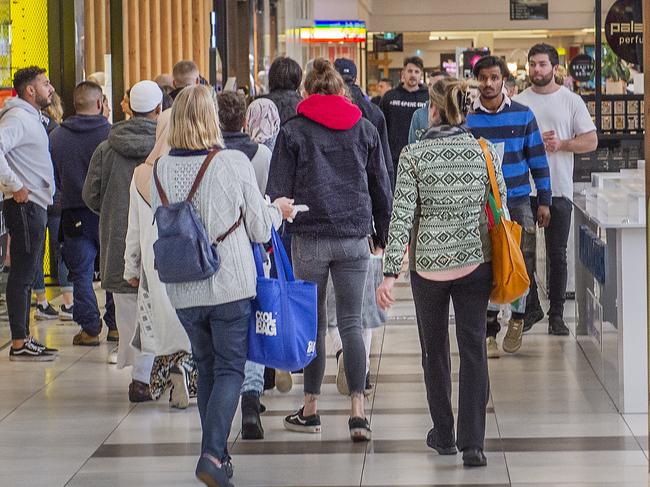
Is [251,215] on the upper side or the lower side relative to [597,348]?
upper

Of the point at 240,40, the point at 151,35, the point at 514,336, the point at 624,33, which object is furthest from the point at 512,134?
the point at 240,40

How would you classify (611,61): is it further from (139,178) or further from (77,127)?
(139,178)

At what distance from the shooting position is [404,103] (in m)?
12.7

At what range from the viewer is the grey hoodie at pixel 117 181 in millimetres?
7484

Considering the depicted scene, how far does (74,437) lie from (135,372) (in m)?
0.87

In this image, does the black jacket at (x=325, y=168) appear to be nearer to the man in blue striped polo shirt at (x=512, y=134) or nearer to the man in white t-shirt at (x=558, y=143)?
the man in blue striped polo shirt at (x=512, y=134)

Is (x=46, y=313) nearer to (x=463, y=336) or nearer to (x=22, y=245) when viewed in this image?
(x=22, y=245)

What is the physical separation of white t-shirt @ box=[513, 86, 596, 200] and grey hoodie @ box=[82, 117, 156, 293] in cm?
293

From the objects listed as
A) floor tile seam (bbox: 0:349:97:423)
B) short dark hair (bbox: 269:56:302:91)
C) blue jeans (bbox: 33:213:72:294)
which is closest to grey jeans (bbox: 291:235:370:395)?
floor tile seam (bbox: 0:349:97:423)

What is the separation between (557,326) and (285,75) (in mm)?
2600

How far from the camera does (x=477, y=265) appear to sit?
18.5 ft

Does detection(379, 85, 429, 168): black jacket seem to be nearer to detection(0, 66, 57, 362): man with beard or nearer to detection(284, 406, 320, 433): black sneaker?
detection(0, 66, 57, 362): man with beard

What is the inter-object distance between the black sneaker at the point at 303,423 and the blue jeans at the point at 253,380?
204 millimetres

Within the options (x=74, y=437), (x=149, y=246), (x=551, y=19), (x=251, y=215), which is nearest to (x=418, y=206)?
(x=251, y=215)
